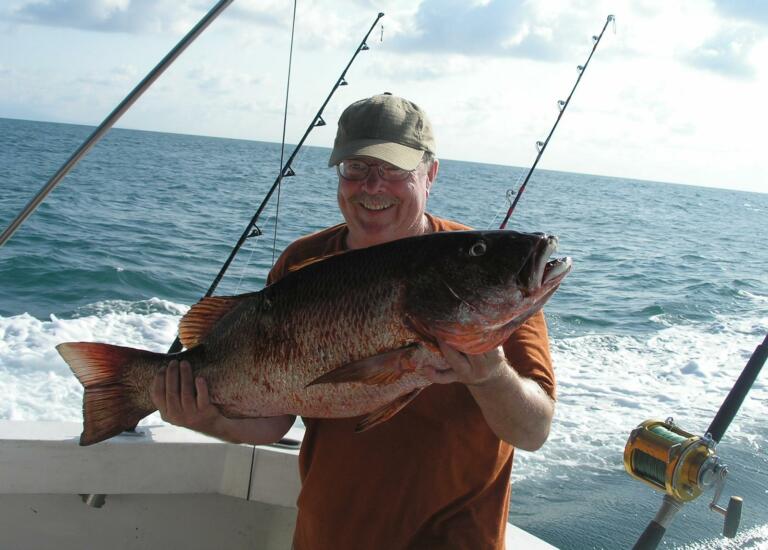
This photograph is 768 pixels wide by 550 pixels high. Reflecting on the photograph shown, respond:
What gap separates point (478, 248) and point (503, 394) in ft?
1.40

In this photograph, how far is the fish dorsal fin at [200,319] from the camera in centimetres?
245

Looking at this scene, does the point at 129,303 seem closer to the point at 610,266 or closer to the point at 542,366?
the point at 542,366

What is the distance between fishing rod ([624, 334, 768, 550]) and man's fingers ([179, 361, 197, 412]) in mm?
1860

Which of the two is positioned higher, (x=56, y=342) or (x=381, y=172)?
(x=381, y=172)

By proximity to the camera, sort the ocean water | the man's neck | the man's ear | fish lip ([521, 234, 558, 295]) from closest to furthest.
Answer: fish lip ([521, 234, 558, 295]), the man's neck, the man's ear, the ocean water

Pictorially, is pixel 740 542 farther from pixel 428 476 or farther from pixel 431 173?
pixel 431 173

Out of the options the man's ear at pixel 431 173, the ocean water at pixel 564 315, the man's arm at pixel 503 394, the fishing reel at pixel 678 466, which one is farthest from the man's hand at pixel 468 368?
the ocean water at pixel 564 315

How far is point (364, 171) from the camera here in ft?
8.46

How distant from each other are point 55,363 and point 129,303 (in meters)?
3.05

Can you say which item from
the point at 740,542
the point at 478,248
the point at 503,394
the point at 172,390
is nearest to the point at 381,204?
the point at 478,248

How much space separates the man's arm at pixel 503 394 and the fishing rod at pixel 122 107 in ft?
5.19

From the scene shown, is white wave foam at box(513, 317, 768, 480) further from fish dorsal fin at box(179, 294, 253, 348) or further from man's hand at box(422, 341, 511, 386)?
man's hand at box(422, 341, 511, 386)

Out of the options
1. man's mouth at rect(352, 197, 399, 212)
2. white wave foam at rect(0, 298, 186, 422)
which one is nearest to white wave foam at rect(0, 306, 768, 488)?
white wave foam at rect(0, 298, 186, 422)

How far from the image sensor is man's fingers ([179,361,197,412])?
7.74 ft
